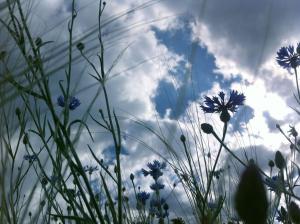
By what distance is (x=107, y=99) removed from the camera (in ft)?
3.18

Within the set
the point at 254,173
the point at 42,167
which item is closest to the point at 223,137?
the point at 42,167

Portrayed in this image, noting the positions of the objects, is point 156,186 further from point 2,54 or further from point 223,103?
point 2,54

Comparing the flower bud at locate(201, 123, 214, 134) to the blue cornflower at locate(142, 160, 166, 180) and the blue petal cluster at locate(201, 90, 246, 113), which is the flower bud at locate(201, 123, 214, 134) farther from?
the blue cornflower at locate(142, 160, 166, 180)

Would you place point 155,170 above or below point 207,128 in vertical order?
above

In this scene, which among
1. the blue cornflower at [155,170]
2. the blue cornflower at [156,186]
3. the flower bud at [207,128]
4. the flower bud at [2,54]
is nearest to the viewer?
the flower bud at [2,54]

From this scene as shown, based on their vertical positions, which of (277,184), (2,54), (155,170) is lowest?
(277,184)

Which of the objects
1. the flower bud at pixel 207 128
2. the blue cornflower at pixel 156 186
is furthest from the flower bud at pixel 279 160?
the blue cornflower at pixel 156 186

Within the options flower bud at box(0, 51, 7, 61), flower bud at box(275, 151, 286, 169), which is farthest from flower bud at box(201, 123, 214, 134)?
flower bud at box(0, 51, 7, 61)

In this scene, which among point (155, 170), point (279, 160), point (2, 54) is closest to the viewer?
point (2, 54)

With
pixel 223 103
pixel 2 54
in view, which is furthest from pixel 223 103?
pixel 2 54

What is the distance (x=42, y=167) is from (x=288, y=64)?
68.5 inches

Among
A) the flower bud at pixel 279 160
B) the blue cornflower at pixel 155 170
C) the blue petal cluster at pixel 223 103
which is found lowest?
the flower bud at pixel 279 160

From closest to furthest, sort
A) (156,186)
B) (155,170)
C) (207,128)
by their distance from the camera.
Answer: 1. (207,128)
2. (156,186)
3. (155,170)

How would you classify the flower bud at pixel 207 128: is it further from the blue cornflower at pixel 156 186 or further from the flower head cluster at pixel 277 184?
the blue cornflower at pixel 156 186
